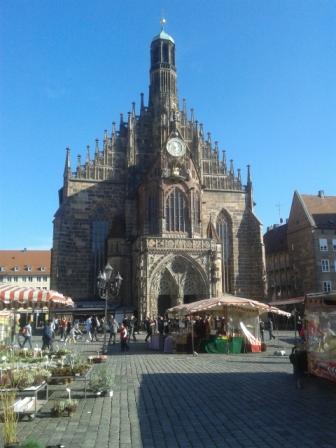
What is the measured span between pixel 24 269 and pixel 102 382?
7491 cm

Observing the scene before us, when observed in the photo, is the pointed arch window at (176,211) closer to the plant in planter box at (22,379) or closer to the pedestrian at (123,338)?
the pedestrian at (123,338)

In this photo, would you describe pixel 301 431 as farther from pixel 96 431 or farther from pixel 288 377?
pixel 288 377

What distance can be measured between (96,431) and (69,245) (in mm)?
34666

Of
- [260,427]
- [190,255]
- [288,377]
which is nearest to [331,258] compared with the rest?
[190,255]

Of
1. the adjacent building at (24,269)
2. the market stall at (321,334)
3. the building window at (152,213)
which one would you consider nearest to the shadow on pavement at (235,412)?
the market stall at (321,334)

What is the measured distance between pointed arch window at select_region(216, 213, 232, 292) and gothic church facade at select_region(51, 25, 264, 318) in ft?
0.31

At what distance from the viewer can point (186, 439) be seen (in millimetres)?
7656

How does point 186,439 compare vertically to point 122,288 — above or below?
below

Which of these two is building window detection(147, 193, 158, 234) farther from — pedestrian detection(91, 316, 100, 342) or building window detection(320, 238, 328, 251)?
building window detection(320, 238, 328, 251)

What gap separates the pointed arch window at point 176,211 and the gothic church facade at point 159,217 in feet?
0.27

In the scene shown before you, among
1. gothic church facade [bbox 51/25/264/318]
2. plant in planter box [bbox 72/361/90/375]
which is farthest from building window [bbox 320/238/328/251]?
plant in planter box [bbox 72/361/90/375]

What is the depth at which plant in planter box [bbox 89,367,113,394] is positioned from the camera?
11367 mm

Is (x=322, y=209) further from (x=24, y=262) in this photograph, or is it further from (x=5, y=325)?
(x=24, y=262)

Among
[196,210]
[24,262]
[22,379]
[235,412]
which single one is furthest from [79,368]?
[24,262]
